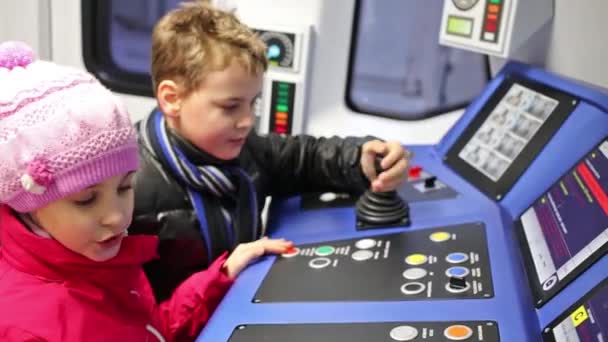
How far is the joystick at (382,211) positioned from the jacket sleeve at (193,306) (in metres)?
0.29

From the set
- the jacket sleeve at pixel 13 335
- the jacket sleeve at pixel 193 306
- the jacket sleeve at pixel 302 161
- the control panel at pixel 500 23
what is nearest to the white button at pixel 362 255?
the jacket sleeve at pixel 193 306

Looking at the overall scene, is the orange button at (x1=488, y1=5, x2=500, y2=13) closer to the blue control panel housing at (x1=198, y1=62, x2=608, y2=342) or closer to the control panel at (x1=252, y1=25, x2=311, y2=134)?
the blue control panel housing at (x1=198, y1=62, x2=608, y2=342)

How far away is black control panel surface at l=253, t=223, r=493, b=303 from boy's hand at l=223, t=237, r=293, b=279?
22 millimetres

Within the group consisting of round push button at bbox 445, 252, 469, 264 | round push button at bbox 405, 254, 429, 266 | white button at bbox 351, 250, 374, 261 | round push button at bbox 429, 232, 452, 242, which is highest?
round push button at bbox 445, 252, 469, 264

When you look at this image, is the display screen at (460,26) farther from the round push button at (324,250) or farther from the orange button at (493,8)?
the round push button at (324,250)

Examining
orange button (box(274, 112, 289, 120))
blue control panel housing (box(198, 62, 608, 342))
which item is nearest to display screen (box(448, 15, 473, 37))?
blue control panel housing (box(198, 62, 608, 342))

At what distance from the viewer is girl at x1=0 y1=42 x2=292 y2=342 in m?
1.03

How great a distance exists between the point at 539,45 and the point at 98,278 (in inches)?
45.1

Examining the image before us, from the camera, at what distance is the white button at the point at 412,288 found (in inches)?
46.4

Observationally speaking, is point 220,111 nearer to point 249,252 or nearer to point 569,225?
point 249,252

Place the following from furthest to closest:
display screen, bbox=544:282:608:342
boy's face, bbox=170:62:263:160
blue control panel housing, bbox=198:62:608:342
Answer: boy's face, bbox=170:62:263:160, blue control panel housing, bbox=198:62:608:342, display screen, bbox=544:282:608:342

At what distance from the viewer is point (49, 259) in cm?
110

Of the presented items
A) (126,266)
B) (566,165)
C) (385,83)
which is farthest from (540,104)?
(385,83)

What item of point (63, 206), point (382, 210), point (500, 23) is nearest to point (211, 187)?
point (382, 210)
